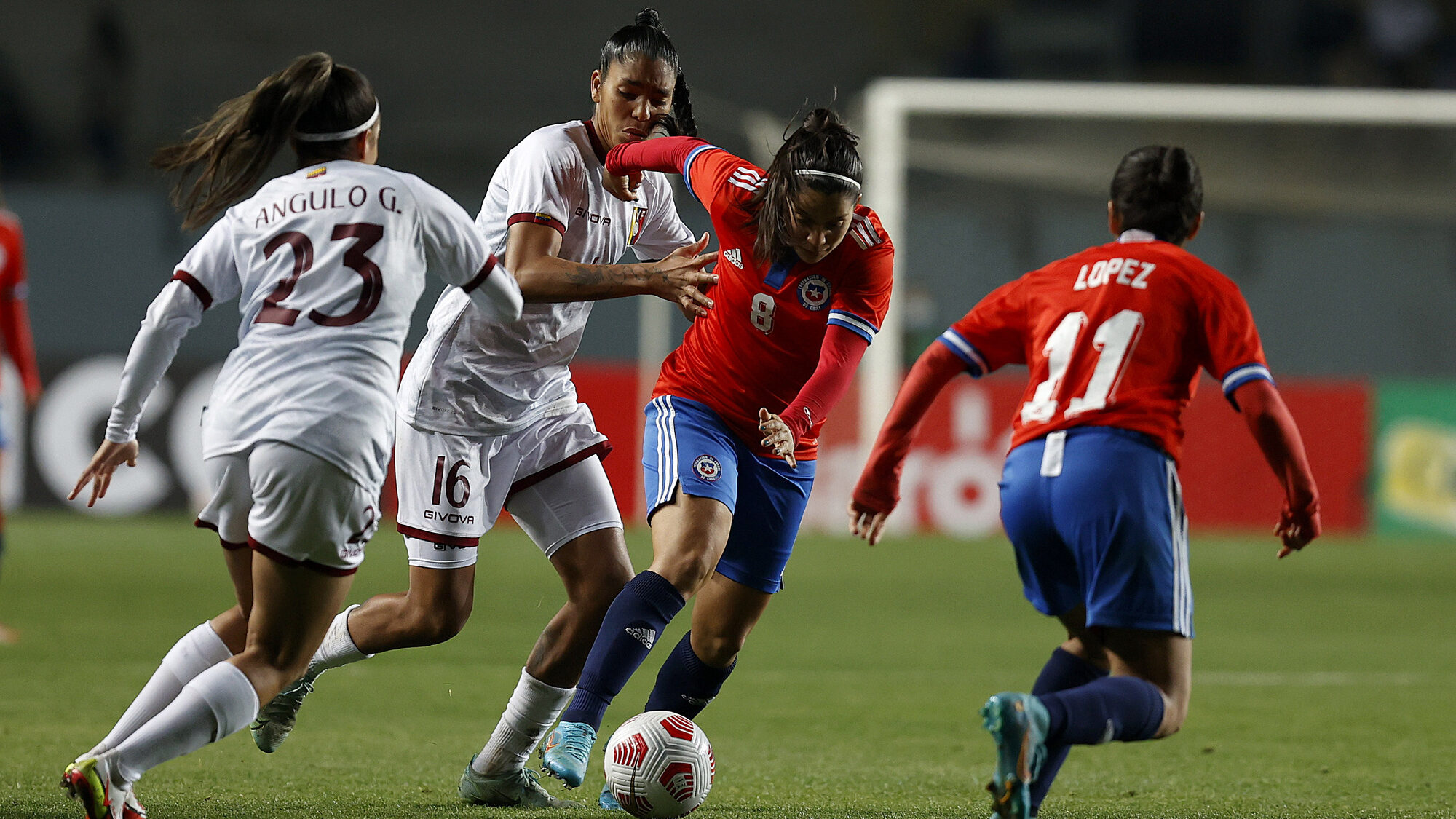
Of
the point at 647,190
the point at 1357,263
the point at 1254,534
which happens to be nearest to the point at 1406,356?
the point at 1357,263

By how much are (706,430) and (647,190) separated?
78 cm

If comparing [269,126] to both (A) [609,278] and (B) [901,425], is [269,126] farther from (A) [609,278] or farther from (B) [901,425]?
(B) [901,425]

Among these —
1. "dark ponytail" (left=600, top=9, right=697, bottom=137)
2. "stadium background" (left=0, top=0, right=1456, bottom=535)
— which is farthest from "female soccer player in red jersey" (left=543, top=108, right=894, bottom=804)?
"stadium background" (left=0, top=0, right=1456, bottom=535)

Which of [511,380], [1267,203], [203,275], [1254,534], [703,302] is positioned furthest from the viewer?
[1267,203]

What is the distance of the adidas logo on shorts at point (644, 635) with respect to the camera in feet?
13.6

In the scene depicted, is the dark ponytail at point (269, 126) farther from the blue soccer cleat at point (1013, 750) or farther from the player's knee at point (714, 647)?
the blue soccer cleat at point (1013, 750)

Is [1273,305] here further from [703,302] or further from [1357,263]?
[703,302]

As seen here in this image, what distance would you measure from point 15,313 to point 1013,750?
6582 mm

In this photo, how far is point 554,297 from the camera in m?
4.18

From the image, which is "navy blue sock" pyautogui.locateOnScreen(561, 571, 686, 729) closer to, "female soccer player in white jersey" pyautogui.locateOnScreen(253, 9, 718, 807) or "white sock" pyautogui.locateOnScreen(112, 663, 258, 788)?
"female soccer player in white jersey" pyautogui.locateOnScreen(253, 9, 718, 807)

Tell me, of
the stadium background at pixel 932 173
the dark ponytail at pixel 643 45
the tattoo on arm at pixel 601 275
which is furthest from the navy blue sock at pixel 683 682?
the stadium background at pixel 932 173

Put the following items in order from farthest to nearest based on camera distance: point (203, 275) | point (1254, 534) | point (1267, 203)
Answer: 1. point (1267, 203)
2. point (1254, 534)
3. point (203, 275)

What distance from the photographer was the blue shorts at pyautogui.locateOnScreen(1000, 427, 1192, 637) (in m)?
3.59

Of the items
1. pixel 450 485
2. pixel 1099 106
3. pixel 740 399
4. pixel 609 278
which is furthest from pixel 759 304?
pixel 1099 106
